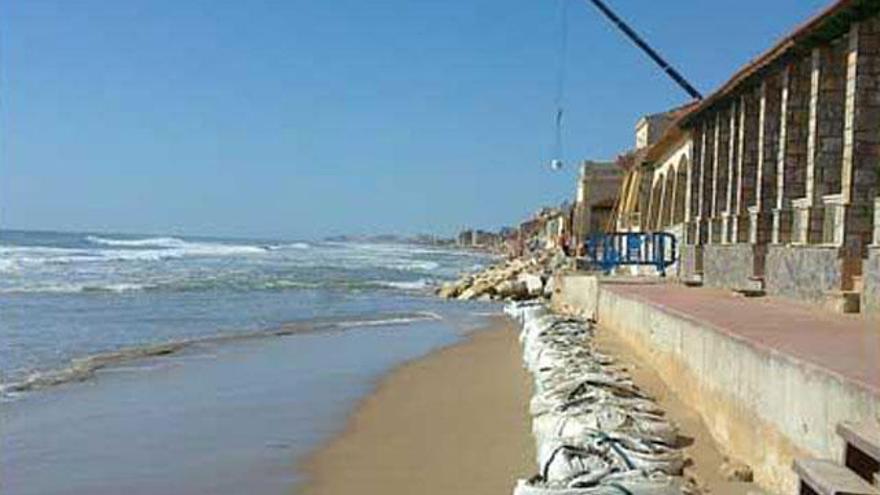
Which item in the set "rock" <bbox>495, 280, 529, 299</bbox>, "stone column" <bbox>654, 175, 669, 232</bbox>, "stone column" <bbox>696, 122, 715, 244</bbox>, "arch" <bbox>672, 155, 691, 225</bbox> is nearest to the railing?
"arch" <bbox>672, 155, 691, 225</bbox>

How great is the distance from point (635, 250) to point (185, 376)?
16835 millimetres

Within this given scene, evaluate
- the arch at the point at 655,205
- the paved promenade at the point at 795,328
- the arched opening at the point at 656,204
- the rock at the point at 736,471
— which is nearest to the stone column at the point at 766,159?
the paved promenade at the point at 795,328

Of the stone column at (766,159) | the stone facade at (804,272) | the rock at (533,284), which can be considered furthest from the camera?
the rock at (533,284)

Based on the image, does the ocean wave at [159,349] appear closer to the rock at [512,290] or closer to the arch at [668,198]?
the arch at [668,198]

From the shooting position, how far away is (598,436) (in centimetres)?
792

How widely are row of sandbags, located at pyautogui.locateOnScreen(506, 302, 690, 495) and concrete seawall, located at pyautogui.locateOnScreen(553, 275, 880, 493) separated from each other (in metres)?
0.47

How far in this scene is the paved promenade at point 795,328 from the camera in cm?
655

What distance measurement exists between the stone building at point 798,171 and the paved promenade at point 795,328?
58cm

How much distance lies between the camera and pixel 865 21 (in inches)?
497

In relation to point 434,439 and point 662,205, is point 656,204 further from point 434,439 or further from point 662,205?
point 434,439

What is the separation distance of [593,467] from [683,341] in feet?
13.0

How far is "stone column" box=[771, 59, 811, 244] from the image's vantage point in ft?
51.2

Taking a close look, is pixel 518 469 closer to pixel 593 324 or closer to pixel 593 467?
pixel 593 467

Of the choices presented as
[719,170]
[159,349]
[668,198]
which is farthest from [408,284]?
[159,349]
